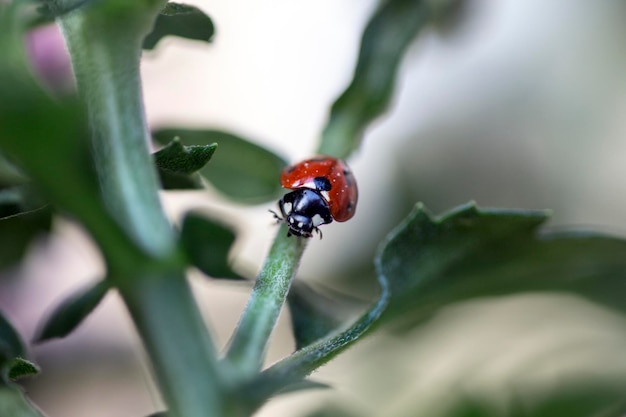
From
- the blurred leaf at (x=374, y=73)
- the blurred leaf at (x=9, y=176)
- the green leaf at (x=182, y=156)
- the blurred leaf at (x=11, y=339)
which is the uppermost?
the blurred leaf at (x=374, y=73)

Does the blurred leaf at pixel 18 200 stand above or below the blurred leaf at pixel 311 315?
above

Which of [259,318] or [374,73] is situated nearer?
[259,318]

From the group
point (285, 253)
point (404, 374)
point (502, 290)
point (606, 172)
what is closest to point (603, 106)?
point (606, 172)

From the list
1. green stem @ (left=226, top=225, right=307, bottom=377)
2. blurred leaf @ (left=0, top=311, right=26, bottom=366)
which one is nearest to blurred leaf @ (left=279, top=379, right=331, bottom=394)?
green stem @ (left=226, top=225, right=307, bottom=377)

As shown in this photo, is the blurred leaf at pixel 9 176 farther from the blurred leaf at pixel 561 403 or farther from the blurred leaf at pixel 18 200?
the blurred leaf at pixel 561 403

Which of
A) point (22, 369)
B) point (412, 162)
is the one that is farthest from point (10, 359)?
point (412, 162)

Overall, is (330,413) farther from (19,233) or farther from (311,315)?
(19,233)

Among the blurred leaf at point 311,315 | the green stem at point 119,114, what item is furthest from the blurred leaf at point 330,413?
the green stem at point 119,114
